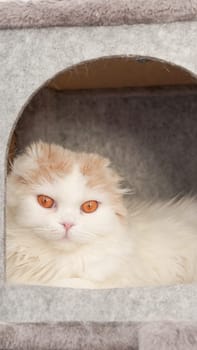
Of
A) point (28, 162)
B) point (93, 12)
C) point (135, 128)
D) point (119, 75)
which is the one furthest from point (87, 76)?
point (93, 12)

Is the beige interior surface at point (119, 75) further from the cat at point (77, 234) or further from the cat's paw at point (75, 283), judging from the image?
the cat's paw at point (75, 283)

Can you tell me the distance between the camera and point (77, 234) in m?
1.59

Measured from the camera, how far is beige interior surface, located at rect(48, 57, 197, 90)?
6.23 ft

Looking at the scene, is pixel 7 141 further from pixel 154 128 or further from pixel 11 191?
pixel 154 128

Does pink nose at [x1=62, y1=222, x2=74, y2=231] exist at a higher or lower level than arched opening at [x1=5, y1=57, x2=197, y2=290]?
lower

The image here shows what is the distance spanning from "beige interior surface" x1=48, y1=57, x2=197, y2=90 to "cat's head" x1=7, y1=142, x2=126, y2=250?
0.99ft

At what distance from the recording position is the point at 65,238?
1.60 metres

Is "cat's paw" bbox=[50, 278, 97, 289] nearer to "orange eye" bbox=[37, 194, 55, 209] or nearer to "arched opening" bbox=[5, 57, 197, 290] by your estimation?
"orange eye" bbox=[37, 194, 55, 209]

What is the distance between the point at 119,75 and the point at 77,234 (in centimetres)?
63

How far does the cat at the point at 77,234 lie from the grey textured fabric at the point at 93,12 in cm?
35

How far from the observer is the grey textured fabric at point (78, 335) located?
1.31 metres

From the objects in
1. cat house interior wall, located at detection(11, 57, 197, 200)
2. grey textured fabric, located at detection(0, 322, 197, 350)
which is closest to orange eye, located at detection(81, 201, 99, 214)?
grey textured fabric, located at detection(0, 322, 197, 350)

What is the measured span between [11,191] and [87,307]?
44 cm

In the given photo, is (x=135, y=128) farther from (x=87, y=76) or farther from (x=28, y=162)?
(x=28, y=162)
